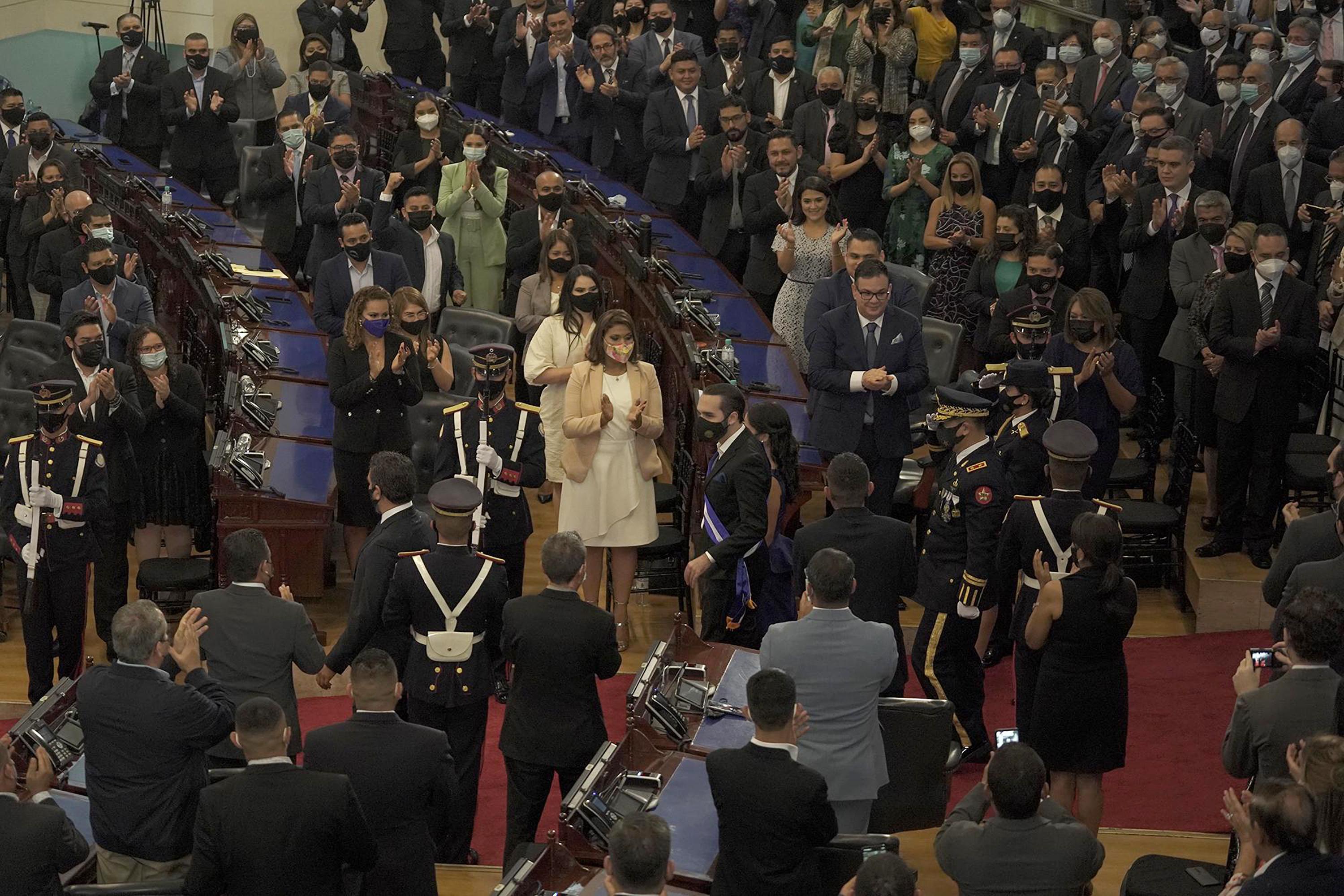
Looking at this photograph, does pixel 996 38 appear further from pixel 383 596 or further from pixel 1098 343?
pixel 383 596

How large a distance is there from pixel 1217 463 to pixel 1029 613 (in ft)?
9.58

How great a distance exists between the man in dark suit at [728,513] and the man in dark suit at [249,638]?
1.64 metres

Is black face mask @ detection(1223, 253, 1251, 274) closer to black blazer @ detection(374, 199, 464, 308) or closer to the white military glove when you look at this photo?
the white military glove

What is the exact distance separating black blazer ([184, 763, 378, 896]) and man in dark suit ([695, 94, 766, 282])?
21.2ft

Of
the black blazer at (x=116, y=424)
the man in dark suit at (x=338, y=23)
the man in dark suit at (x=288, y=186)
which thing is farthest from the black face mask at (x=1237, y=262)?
the man in dark suit at (x=338, y=23)

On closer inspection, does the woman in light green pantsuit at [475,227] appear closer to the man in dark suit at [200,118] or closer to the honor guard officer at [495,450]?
the man in dark suit at [200,118]

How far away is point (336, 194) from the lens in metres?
10.6

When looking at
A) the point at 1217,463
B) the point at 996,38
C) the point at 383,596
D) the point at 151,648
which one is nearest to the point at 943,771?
the point at 383,596

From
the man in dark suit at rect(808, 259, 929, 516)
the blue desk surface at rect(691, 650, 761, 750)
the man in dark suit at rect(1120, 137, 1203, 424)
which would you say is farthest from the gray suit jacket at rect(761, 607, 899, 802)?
the man in dark suit at rect(1120, 137, 1203, 424)

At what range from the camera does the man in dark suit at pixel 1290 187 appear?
927 cm

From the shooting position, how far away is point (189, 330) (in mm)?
10727

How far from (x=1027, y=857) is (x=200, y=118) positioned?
392 inches

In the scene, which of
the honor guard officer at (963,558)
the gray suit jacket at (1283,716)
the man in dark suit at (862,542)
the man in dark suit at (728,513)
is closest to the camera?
the gray suit jacket at (1283,716)

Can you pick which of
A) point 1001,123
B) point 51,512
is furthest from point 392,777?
point 1001,123
